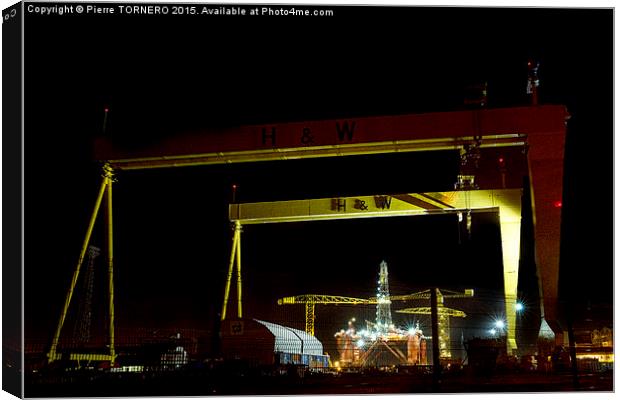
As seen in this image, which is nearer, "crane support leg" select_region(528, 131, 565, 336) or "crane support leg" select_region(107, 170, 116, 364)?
"crane support leg" select_region(107, 170, 116, 364)

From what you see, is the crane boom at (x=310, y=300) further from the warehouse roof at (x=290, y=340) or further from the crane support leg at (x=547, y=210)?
the crane support leg at (x=547, y=210)

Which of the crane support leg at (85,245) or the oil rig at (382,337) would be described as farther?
the oil rig at (382,337)

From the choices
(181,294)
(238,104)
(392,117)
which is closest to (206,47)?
(238,104)

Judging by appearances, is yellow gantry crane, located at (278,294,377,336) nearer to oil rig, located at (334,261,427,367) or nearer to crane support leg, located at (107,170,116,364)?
oil rig, located at (334,261,427,367)

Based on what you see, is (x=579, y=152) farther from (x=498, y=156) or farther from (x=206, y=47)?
(x=206, y=47)

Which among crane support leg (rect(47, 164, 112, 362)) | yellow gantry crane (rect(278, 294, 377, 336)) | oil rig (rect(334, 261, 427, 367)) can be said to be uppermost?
crane support leg (rect(47, 164, 112, 362))

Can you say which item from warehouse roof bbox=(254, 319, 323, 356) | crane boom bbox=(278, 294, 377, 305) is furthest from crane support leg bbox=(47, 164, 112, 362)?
warehouse roof bbox=(254, 319, 323, 356)

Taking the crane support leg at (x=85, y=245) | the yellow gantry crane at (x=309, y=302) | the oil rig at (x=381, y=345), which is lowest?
the oil rig at (x=381, y=345)

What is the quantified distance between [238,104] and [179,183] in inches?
177

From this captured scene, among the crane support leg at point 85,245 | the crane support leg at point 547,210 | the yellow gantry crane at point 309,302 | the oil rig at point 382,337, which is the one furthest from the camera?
the oil rig at point 382,337

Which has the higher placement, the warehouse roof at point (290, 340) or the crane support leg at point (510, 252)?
the crane support leg at point (510, 252)

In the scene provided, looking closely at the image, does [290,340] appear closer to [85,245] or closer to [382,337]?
[85,245]

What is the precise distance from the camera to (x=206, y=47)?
30.0ft

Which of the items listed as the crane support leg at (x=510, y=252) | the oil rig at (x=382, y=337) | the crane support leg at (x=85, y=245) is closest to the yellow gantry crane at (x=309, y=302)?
the oil rig at (x=382, y=337)
